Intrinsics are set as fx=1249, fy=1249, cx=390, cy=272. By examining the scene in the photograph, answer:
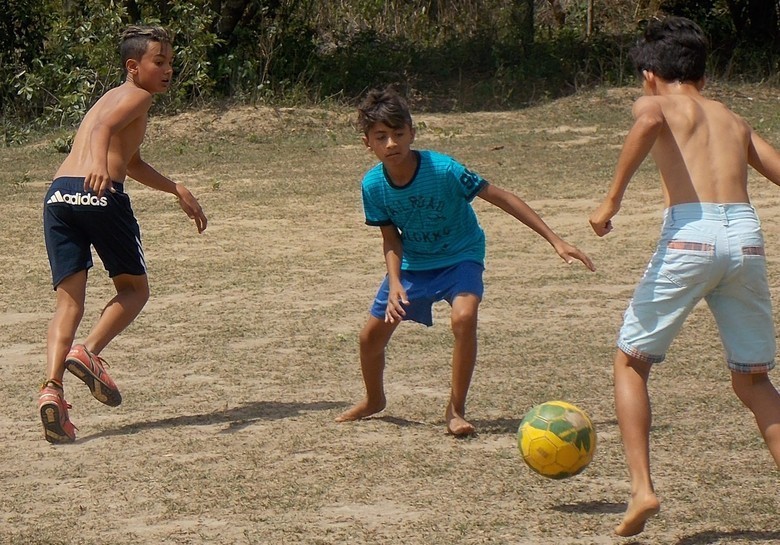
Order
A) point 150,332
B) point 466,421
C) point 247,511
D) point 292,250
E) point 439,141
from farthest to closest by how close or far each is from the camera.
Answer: point 439,141 < point 292,250 < point 150,332 < point 466,421 < point 247,511

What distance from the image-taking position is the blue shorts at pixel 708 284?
374cm

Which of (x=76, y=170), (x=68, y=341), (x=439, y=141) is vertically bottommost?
(x=439, y=141)

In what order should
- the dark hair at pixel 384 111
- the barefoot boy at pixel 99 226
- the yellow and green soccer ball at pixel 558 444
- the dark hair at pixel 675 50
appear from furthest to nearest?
the barefoot boy at pixel 99 226
the dark hair at pixel 384 111
the yellow and green soccer ball at pixel 558 444
the dark hair at pixel 675 50

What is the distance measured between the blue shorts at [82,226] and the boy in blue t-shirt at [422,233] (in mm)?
1062

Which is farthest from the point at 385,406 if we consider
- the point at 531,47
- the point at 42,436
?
the point at 531,47

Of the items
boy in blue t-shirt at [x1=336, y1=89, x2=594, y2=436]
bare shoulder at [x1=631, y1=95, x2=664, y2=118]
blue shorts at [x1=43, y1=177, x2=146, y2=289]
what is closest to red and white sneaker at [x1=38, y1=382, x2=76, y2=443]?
blue shorts at [x1=43, y1=177, x2=146, y2=289]

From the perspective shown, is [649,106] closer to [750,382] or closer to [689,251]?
[689,251]

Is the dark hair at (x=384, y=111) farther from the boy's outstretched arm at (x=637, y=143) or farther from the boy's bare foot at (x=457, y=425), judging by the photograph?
the boy's outstretched arm at (x=637, y=143)

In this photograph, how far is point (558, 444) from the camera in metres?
4.09

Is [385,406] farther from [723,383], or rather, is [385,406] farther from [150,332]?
[150,332]

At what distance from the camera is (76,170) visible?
5.32m

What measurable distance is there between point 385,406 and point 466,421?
0.45 metres

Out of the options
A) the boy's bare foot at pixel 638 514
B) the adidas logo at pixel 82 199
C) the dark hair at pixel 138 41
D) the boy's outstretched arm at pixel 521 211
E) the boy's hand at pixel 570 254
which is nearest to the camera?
the boy's bare foot at pixel 638 514

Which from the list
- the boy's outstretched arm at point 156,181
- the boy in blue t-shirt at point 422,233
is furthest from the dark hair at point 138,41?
the boy in blue t-shirt at point 422,233
